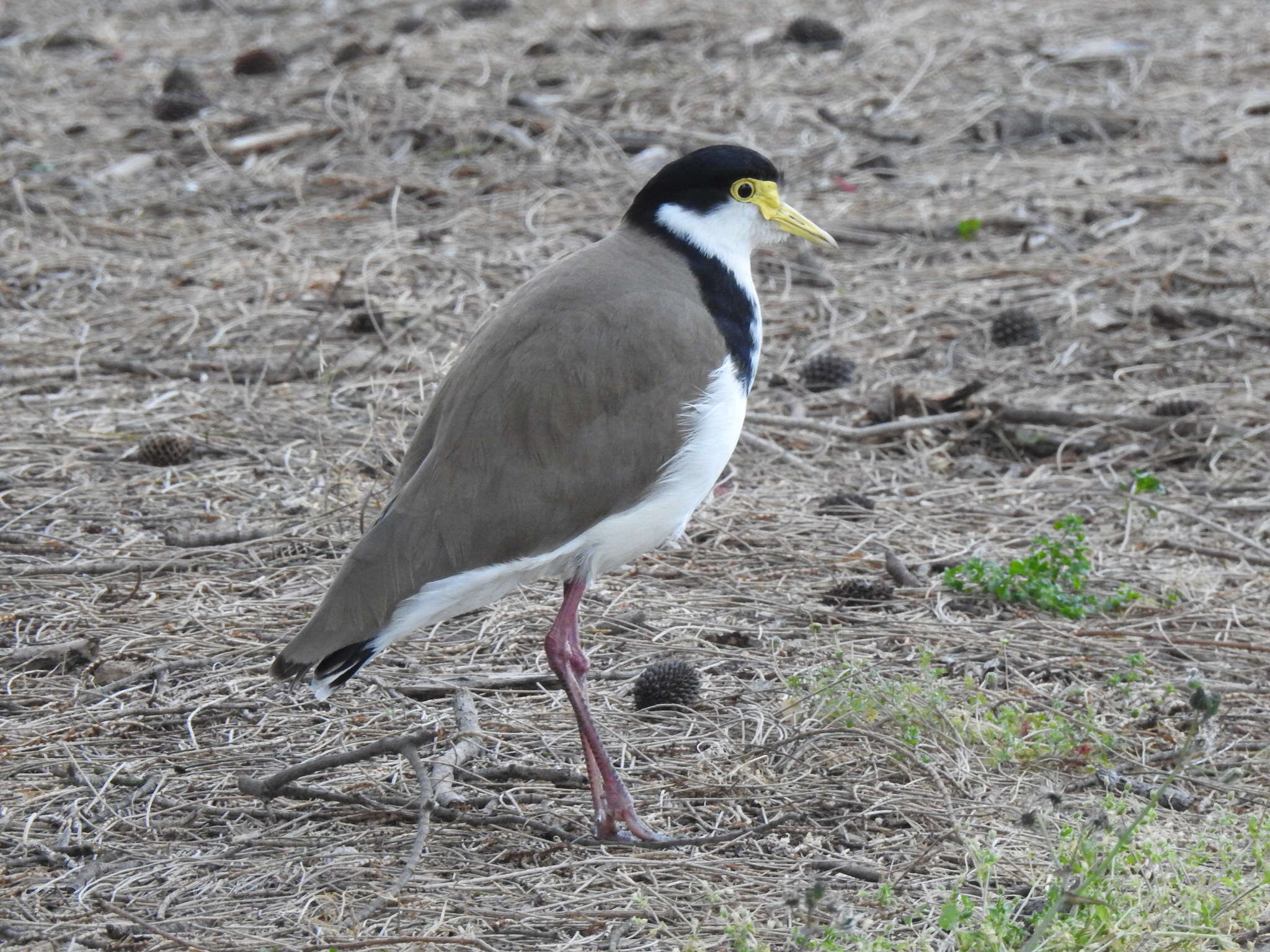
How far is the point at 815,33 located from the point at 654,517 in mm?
8760

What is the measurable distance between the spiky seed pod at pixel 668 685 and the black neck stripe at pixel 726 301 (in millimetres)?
861

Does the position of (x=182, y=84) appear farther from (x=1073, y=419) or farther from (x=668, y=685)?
(x=668, y=685)

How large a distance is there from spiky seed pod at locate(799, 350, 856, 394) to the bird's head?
2.54 m

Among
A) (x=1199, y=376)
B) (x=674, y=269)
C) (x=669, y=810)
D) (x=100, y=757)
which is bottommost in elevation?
(x=1199, y=376)

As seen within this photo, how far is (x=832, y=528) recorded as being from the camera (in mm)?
5715

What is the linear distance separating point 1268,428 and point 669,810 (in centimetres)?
361

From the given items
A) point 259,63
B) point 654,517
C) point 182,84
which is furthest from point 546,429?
point 259,63

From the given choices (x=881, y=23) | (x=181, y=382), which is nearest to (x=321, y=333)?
(x=181, y=382)

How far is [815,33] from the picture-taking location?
11914 mm

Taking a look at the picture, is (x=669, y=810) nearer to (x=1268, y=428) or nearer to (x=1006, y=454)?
(x=1006, y=454)

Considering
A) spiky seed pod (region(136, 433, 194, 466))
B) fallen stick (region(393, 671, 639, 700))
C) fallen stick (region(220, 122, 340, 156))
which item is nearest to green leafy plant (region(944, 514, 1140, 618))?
fallen stick (region(393, 671, 639, 700))

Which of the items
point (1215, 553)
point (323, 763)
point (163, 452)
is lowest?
point (1215, 553)

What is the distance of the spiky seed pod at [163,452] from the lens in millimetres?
6035

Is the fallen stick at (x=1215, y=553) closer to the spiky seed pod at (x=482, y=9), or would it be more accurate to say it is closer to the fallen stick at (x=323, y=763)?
the fallen stick at (x=323, y=763)
